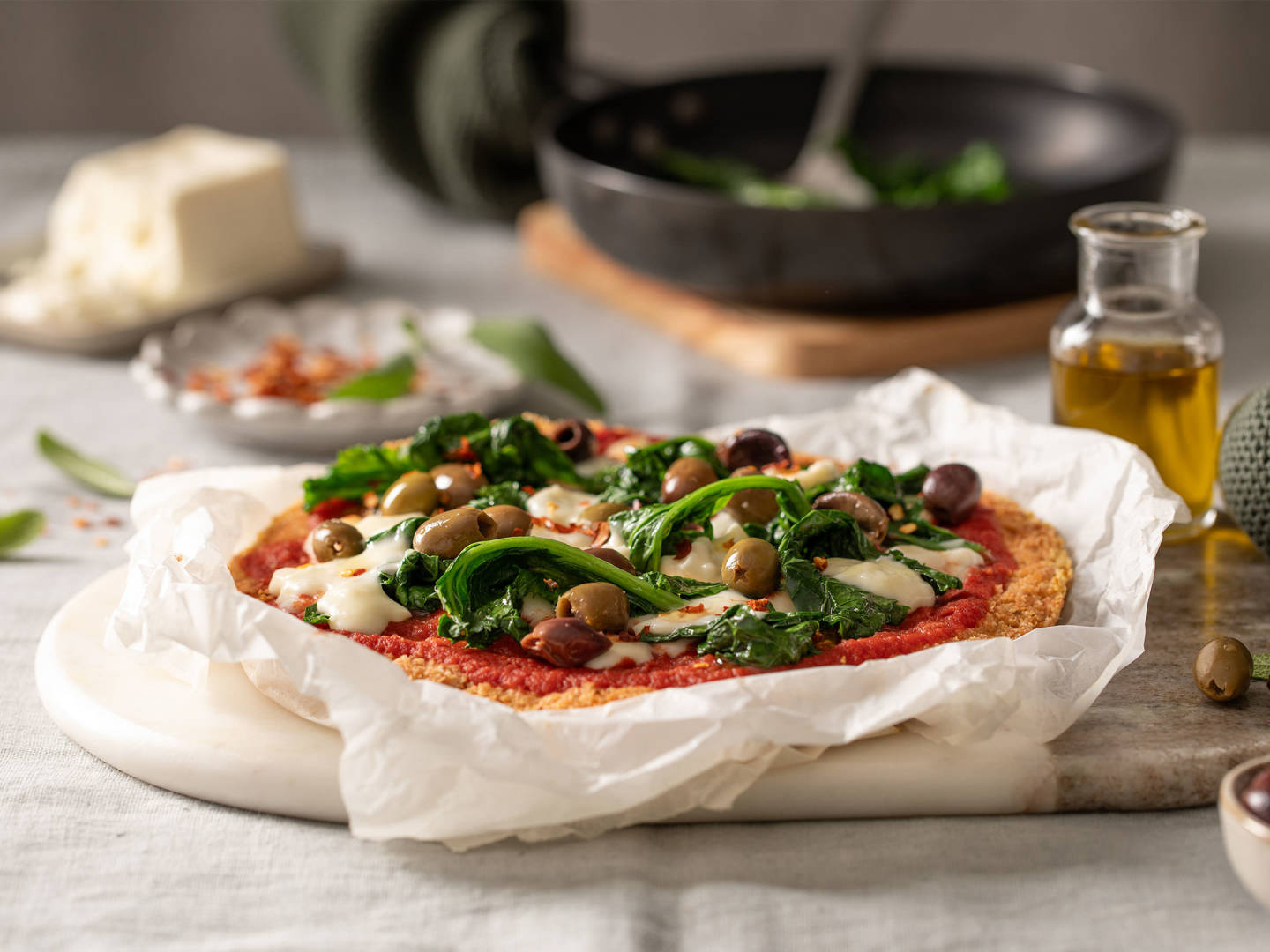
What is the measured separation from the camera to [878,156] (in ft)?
14.1

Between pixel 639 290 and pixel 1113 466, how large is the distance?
1999 millimetres

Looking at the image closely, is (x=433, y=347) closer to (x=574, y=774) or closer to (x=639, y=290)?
(x=639, y=290)

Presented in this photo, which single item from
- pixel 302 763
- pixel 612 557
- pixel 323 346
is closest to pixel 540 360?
pixel 323 346

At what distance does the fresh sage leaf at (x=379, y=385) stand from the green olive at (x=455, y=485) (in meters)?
0.93

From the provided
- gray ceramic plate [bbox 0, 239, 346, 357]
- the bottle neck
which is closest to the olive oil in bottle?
the bottle neck

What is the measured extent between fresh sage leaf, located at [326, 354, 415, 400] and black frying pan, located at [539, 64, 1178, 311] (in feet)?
2.34

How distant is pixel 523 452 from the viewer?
7.79ft

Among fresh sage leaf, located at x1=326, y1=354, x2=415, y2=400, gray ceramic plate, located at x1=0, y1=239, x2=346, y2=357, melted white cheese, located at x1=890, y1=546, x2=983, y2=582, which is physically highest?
melted white cheese, located at x1=890, y1=546, x2=983, y2=582

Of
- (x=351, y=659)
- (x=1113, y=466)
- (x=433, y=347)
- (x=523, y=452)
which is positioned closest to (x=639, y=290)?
(x=433, y=347)

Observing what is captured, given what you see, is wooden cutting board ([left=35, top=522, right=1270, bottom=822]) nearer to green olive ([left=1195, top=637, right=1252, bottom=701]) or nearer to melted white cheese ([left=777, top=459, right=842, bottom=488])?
green olive ([left=1195, top=637, right=1252, bottom=701])

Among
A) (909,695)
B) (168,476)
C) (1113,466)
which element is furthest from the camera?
(168,476)

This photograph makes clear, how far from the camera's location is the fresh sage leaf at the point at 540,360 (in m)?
3.25

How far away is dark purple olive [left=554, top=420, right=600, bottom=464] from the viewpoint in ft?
7.99

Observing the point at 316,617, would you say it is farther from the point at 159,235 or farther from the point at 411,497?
the point at 159,235
